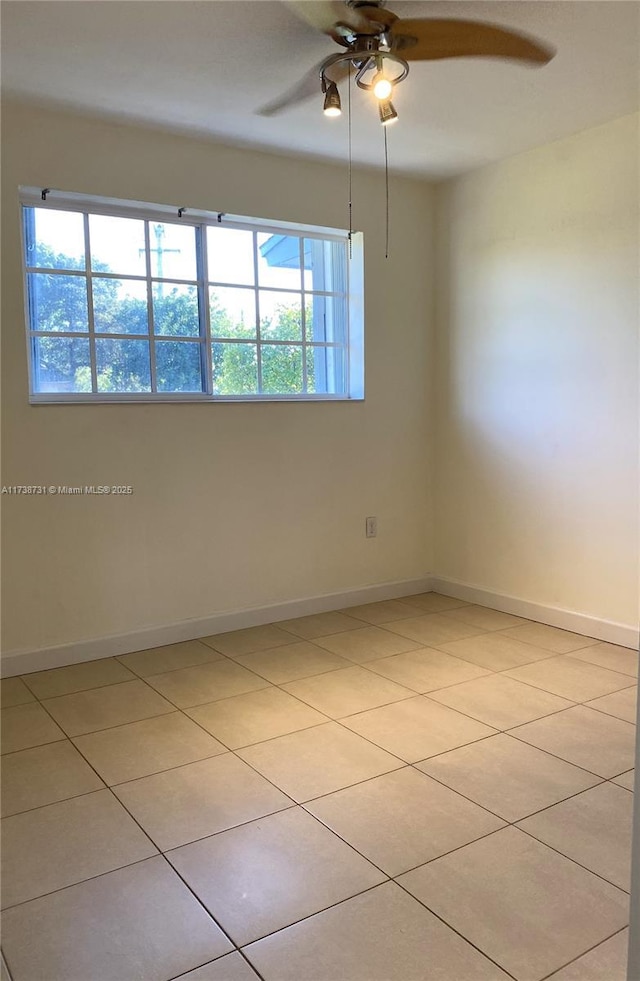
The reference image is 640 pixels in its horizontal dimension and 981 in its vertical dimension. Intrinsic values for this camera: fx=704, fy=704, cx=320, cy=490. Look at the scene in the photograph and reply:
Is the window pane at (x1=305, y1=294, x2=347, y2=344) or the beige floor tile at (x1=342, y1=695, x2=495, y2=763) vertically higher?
the window pane at (x1=305, y1=294, x2=347, y2=344)

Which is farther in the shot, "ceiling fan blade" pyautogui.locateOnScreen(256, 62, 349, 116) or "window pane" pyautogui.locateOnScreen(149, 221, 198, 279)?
"window pane" pyautogui.locateOnScreen(149, 221, 198, 279)

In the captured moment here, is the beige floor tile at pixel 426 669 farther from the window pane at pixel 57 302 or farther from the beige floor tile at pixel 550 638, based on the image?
the window pane at pixel 57 302

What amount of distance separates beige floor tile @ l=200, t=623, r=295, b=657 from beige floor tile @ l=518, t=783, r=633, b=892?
164cm

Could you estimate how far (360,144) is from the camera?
3307 mm

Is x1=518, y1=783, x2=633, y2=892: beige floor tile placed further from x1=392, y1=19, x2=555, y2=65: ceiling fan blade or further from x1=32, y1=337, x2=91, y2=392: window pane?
x1=32, y1=337, x2=91, y2=392: window pane

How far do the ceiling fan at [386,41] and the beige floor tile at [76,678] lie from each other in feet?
7.56

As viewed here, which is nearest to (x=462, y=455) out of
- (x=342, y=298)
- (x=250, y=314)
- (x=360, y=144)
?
(x=342, y=298)

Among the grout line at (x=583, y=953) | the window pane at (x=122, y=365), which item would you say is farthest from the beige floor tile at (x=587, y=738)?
the window pane at (x=122, y=365)

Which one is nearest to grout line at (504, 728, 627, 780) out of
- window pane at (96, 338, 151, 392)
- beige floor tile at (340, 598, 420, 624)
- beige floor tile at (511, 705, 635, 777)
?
beige floor tile at (511, 705, 635, 777)

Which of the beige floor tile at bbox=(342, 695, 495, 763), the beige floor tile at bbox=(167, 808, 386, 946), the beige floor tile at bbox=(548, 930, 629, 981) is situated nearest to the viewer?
the beige floor tile at bbox=(548, 930, 629, 981)

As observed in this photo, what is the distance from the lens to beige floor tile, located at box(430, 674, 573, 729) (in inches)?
101

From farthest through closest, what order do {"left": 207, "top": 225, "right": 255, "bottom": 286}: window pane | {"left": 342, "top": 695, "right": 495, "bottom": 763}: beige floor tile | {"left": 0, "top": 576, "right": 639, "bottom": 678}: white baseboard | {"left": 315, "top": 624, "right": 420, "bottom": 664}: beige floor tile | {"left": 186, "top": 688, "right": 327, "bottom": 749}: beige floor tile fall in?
1. {"left": 207, "top": 225, "right": 255, "bottom": 286}: window pane
2. {"left": 315, "top": 624, "right": 420, "bottom": 664}: beige floor tile
3. {"left": 0, "top": 576, "right": 639, "bottom": 678}: white baseboard
4. {"left": 186, "top": 688, "right": 327, "bottom": 749}: beige floor tile
5. {"left": 342, "top": 695, "right": 495, "bottom": 763}: beige floor tile

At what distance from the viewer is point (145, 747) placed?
2367mm

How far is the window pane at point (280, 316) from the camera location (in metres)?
3.64
